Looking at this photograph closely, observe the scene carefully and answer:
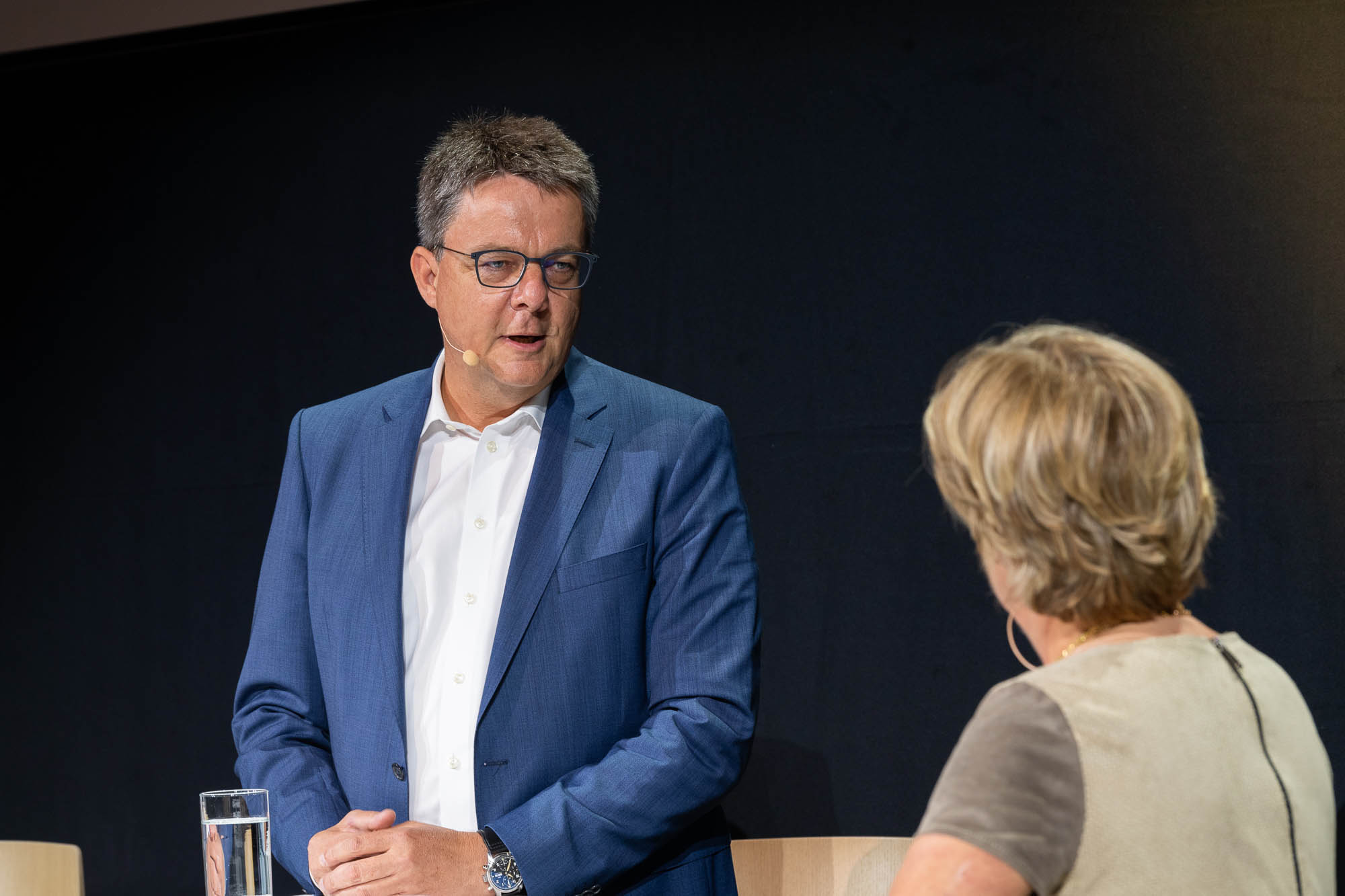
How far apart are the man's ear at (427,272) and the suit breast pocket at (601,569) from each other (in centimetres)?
50

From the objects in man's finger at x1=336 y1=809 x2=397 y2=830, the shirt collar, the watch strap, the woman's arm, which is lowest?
the watch strap

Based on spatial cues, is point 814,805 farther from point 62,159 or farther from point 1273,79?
point 62,159

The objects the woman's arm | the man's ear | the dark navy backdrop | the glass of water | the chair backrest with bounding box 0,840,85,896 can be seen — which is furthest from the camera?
the dark navy backdrop

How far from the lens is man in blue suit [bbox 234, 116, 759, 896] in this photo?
182cm

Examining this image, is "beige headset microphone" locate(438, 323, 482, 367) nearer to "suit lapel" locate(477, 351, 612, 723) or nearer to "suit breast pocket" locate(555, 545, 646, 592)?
"suit lapel" locate(477, 351, 612, 723)

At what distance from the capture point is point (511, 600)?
187 centimetres

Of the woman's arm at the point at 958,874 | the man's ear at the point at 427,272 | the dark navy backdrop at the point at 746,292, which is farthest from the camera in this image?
the dark navy backdrop at the point at 746,292

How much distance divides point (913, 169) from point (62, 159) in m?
2.49

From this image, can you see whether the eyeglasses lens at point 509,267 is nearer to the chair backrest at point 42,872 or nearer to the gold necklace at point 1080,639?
the gold necklace at point 1080,639

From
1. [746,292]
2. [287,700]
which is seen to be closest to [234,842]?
[287,700]

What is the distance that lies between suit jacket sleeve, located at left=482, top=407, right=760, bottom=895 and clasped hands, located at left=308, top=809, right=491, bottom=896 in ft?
0.21

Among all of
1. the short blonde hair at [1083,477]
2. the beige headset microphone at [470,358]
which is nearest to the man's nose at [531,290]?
the beige headset microphone at [470,358]

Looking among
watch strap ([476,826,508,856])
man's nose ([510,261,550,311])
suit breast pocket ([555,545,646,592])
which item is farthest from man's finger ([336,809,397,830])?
man's nose ([510,261,550,311])

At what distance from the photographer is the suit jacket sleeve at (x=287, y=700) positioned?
1.90m
